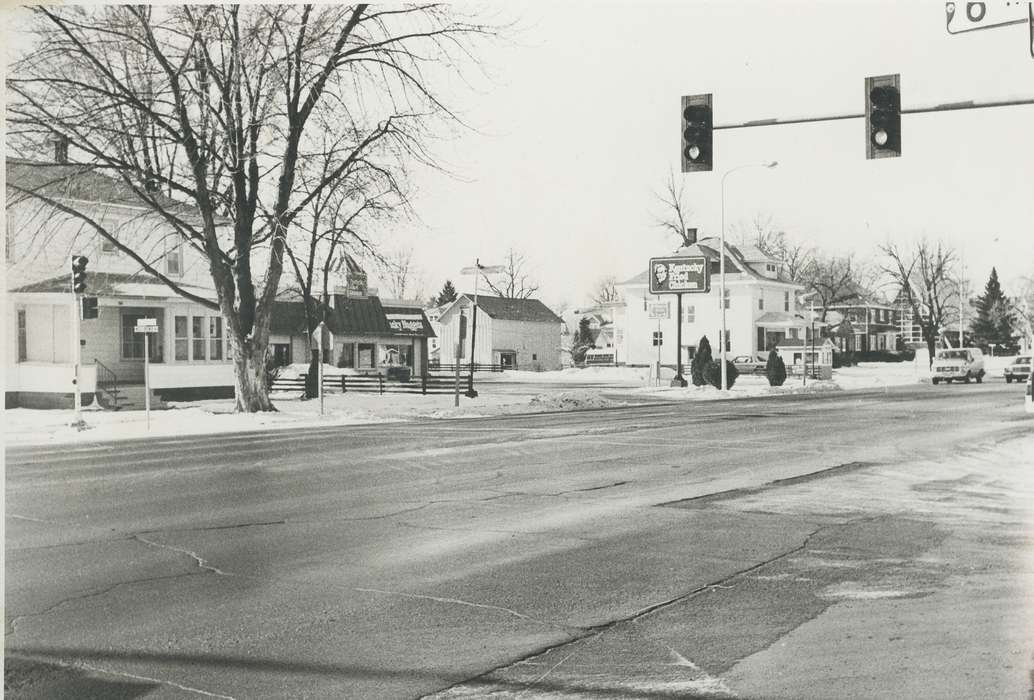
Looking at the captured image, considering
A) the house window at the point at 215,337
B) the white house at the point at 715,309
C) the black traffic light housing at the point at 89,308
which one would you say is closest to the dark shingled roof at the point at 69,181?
the black traffic light housing at the point at 89,308

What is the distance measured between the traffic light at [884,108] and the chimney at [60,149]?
7.23 metres

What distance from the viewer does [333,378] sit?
2127 centimetres

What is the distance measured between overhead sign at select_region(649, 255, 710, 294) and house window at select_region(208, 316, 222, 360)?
15044 mm

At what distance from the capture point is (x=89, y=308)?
A: 1006 centimetres

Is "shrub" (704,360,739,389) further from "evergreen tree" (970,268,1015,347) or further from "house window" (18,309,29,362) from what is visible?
"house window" (18,309,29,362)

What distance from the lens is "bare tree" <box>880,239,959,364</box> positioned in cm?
876

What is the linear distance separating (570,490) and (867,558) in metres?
3.18

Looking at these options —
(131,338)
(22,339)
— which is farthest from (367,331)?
(22,339)

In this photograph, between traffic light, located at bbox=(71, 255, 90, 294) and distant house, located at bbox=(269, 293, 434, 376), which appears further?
distant house, located at bbox=(269, 293, 434, 376)

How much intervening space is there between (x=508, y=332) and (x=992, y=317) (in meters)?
5.73

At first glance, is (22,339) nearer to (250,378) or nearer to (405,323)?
(405,323)

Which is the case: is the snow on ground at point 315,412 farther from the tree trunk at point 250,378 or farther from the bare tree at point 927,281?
the bare tree at point 927,281

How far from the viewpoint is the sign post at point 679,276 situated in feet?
31.4

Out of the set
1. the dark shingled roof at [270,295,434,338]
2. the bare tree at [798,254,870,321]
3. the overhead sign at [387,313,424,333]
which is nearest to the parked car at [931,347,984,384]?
the bare tree at [798,254,870,321]
